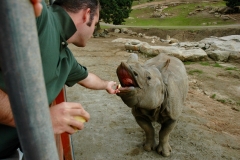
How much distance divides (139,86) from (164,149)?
4.28 feet

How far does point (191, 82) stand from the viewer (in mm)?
7211

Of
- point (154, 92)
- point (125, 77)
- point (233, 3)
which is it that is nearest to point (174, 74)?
point (154, 92)

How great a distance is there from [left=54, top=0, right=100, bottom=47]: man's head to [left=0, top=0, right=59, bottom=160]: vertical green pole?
1263 millimetres

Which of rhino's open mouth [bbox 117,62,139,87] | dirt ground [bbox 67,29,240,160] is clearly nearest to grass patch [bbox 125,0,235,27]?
dirt ground [bbox 67,29,240,160]

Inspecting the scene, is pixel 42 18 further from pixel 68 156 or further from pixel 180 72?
pixel 180 72

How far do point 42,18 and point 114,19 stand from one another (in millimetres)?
13748

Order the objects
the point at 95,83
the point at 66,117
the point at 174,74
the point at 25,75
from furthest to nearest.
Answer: the point at 174,74
the point at 95,83
the point at 66,117
the point at 25,75

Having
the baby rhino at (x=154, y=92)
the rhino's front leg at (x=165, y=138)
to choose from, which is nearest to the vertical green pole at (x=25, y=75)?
the baby rhino at (x=154, y=92)

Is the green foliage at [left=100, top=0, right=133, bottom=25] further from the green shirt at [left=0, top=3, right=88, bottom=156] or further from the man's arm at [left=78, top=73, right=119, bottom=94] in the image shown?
the green shirt at [left=0, top=3, right=88, bottom=156]

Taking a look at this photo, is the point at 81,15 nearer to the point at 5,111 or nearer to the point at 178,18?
the point at 5,111

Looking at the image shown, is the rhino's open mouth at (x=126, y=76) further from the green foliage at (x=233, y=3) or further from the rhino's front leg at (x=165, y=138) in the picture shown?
the green foliage at (x=233, y=3)

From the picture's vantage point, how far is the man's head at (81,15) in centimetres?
192

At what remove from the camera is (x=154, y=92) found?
2.93m

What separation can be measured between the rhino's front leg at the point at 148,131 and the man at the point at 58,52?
5.23 feet
